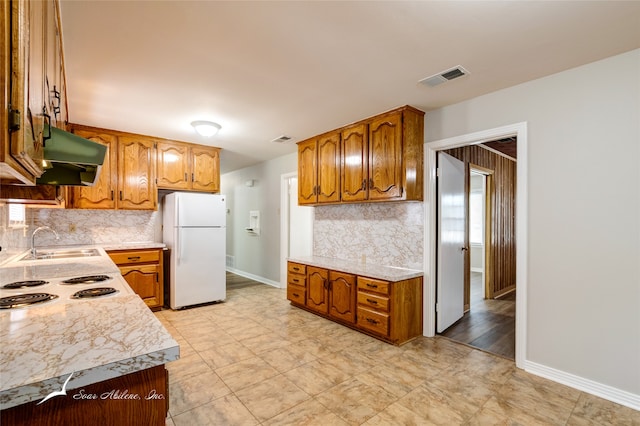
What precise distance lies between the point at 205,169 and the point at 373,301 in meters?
3.23

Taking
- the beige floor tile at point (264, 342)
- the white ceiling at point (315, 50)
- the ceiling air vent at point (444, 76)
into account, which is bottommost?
the beige floor tile at point (264, 342)

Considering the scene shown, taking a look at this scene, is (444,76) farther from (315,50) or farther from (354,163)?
(354,163)

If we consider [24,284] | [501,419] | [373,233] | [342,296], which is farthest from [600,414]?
[24,284]

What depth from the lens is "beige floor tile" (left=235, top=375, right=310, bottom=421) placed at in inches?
81.4

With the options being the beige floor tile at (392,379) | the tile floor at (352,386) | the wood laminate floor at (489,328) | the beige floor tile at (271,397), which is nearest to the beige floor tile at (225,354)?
the tile floor at (352,386)

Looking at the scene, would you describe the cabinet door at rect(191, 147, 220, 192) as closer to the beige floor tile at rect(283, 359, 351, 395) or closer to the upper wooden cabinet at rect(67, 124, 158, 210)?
A: the upper wooden cabinet at rect(67, 124, 158, 210)

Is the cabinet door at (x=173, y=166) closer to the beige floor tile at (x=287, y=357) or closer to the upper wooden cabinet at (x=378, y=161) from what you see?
the upper wooden cabinet at (x=378, y=161)

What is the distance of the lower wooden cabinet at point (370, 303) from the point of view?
3113 millimetres

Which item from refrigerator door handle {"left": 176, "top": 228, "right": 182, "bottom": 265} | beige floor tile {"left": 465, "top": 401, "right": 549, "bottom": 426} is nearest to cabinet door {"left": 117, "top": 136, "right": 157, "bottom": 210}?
refrigerator door handle {"left": 176, "top": 228, "right": 182, "bottom": 265}

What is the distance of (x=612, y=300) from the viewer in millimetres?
2217

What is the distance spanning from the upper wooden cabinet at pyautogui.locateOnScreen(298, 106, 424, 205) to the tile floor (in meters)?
1.57

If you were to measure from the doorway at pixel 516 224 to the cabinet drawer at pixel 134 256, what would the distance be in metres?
3.49

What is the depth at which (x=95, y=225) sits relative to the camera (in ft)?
14.2

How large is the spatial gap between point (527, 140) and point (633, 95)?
0.66 metres
